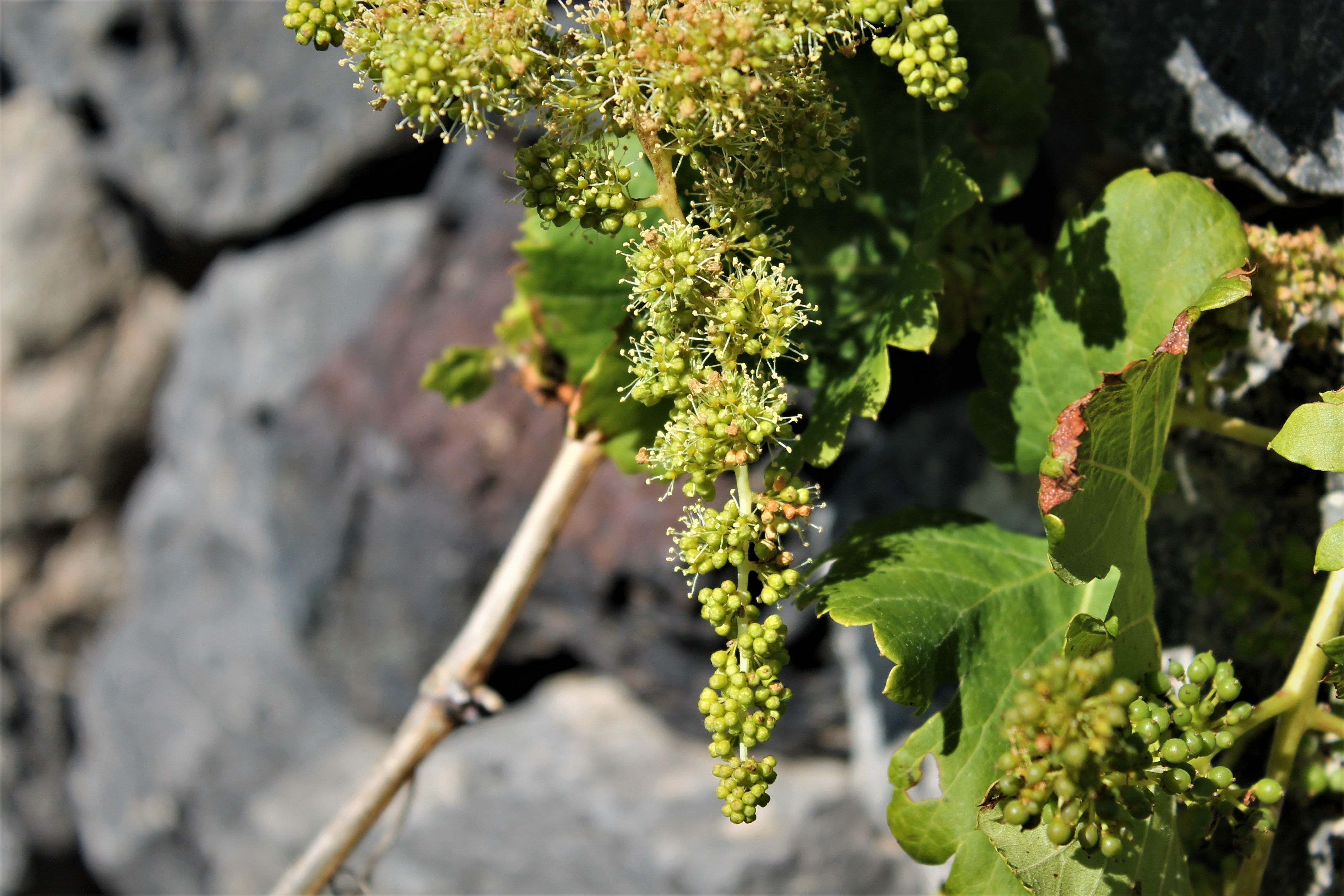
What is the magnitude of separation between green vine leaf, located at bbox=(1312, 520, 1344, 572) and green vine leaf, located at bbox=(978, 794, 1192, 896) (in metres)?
0.34

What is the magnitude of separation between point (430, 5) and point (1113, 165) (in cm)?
127

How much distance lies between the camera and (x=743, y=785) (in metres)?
0.99

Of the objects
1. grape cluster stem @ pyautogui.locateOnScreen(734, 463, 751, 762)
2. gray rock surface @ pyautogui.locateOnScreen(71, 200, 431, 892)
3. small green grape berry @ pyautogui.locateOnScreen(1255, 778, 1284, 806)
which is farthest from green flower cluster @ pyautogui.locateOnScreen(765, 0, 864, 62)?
gray rock surface @ pyautogui.locateOnScreen(71, 200, 431, 892)

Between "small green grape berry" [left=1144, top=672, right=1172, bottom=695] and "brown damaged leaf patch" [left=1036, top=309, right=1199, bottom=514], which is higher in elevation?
"brown damaged leaf patch" [left=1036, top=309, right=1199, bottom=514]

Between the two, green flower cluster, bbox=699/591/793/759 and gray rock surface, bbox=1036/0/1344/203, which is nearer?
green flower cluster, bbox=699/591/793/759

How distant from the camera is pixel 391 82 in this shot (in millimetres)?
951

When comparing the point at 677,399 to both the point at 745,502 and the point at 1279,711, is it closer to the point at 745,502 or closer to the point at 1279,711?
the point at 745,502

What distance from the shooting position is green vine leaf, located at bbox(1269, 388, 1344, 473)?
42.7 inches

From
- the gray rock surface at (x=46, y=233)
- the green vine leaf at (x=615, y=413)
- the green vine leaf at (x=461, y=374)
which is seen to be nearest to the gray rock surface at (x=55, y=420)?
the gray rock surface at (x=46, y=233)

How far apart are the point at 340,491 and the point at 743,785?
2310mm

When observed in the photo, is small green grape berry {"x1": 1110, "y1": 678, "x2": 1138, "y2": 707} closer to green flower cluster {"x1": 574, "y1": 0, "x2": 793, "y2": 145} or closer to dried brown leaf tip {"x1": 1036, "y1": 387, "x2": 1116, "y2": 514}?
dried brown leaf tip {"x1": 1036, "y1": 387, "x2": 1116, "y2": 514}

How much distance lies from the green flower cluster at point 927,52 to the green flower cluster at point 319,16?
54 cm

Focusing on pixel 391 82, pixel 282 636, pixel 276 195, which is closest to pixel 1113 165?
pixel 391 82

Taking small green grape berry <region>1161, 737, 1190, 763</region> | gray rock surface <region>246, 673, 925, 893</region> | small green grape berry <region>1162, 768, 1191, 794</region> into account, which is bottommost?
gray rock surface <region>246, 673, 925, 893</region>
